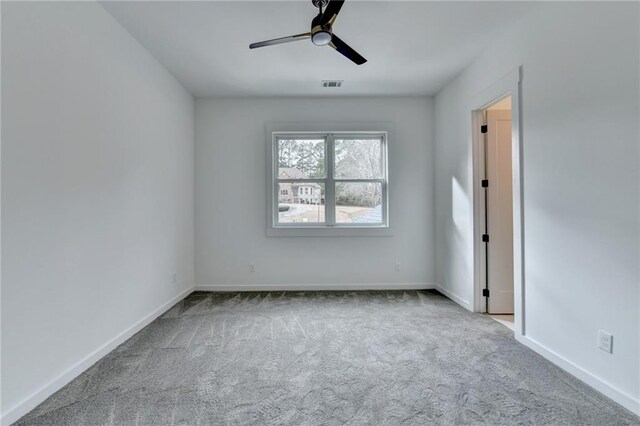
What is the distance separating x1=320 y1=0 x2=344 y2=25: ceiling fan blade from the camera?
1.79 m

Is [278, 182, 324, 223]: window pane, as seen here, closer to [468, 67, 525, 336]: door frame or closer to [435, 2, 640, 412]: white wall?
[468, 67, 525, 336]: door frame

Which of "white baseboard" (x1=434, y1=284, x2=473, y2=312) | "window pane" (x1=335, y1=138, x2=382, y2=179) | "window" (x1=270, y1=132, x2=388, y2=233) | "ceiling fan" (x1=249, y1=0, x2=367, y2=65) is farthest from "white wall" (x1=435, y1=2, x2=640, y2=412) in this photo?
"window" (x1=270, y1=132, x2=388, y2=233)

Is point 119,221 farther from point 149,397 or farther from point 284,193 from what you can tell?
point 284,193

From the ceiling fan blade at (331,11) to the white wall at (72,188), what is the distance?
5.72 ft

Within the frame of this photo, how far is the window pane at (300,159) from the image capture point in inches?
168

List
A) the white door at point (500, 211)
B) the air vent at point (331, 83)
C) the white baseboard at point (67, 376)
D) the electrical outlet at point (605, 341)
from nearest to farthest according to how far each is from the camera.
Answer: the white baseboard at point (67, 376), the electrical outlet at point (605, 341), the white door at point (500, 211), the air vent at point (331, 83)

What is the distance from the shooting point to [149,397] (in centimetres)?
179

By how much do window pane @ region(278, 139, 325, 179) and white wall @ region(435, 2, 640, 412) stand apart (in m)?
2.36

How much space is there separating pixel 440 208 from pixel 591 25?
2422mm

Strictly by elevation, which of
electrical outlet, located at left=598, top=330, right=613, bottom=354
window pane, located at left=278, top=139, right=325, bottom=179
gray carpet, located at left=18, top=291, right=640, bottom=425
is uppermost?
window pane, located at left=278, top=139, right=325, bottom=179

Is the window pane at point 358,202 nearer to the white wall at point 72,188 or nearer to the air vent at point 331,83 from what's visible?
the air vent at point 331,83

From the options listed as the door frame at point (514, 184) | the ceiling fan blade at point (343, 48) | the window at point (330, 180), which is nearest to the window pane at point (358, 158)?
the window at point (330, 180)

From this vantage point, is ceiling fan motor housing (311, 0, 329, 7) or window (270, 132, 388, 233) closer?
ceiling fan motor housing (311, 0, 329, 7)

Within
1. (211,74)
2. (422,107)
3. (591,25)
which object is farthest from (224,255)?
(591,25)
